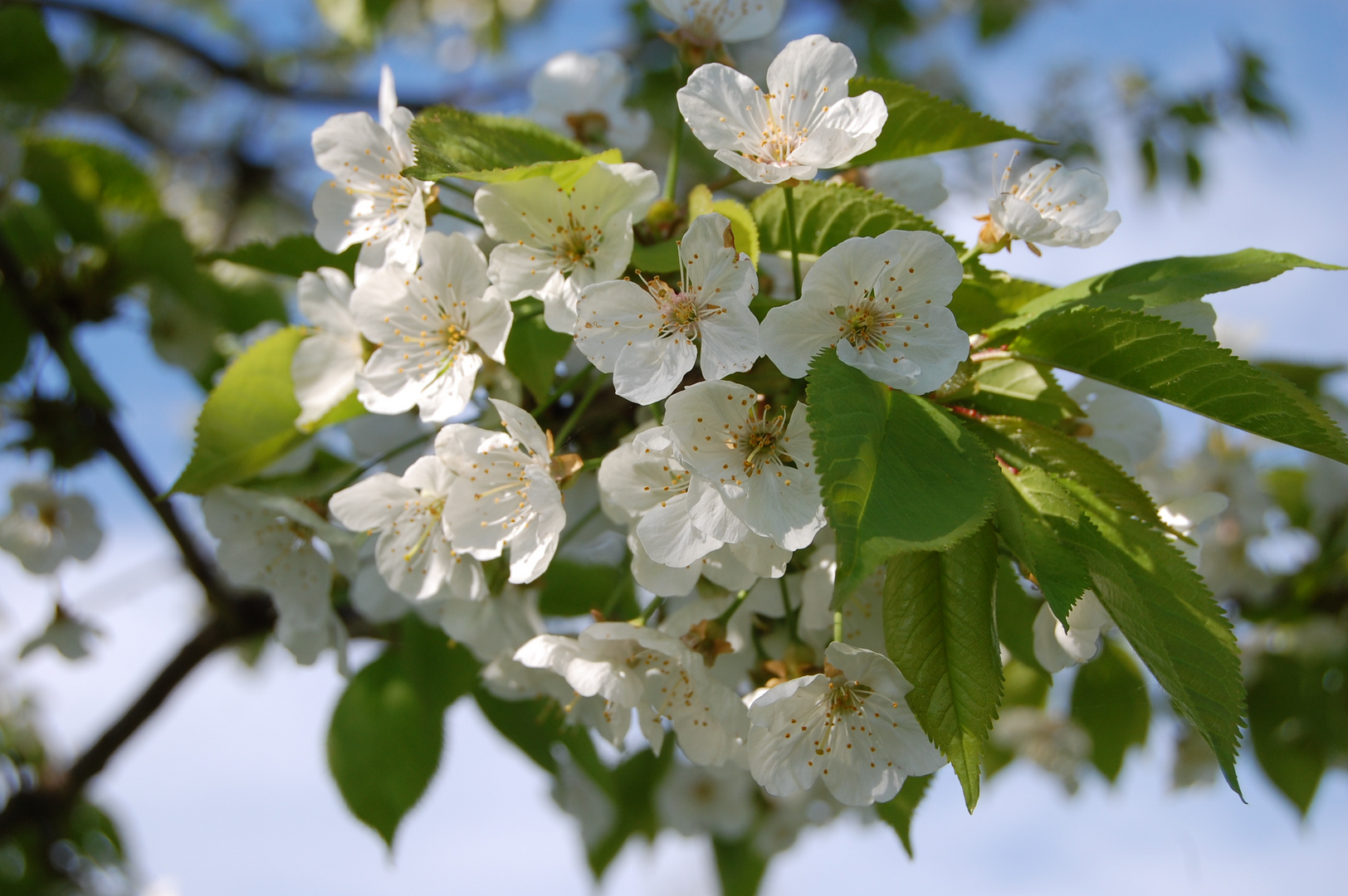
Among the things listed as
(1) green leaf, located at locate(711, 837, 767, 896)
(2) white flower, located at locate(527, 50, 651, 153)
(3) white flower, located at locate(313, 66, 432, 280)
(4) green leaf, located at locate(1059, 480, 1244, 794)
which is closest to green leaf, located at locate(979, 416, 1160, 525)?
(4) green leaf, located at locate(1059, 480, 1244, 794)

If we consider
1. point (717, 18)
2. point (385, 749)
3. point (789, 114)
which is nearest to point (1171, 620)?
point (789, 114)

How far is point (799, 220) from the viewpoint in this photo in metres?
1.30

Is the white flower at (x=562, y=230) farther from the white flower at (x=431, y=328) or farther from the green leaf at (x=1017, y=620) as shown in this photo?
the green leaf at (x=1017, y=620)

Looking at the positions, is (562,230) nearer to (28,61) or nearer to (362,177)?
(362,177)

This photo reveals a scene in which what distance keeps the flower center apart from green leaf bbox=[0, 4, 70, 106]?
241cm

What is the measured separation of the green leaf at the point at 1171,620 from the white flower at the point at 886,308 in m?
0.26

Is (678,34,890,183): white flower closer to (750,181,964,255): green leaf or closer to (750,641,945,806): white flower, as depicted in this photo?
(750,181,964,255): green leaf

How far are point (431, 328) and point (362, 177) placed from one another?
322 millimetres

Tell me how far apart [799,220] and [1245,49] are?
3.56 meters

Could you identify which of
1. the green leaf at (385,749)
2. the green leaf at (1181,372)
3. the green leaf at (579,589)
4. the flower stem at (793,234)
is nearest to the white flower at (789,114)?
the flower stem at (793,234)

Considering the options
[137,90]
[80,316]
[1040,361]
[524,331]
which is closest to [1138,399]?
[1040,361]

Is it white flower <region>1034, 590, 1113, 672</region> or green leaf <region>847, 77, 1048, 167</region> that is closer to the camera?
white flower <region>1034, 590, 1113, 672</region>

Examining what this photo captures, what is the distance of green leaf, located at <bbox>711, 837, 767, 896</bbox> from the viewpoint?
111 inches

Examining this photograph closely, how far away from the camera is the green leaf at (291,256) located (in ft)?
5.32
